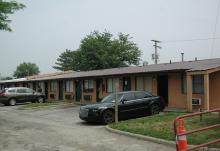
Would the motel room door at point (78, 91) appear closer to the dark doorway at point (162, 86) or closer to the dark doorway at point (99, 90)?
the dark doorway at point (99, 90)

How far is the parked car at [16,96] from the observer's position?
3375cm

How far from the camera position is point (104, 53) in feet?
203

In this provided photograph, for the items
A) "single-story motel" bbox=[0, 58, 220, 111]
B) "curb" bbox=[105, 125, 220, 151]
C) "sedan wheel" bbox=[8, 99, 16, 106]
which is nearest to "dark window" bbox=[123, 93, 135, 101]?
"single-story motel" bbox=[0, 58, 220, 111]

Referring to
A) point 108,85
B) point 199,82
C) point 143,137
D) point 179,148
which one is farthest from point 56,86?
point 179,148

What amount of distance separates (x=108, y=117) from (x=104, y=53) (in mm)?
44680

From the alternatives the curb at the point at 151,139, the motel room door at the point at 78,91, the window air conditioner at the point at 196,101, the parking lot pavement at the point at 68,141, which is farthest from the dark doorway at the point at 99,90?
the curb at the point at 151,139

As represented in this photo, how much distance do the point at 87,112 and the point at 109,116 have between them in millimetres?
1096

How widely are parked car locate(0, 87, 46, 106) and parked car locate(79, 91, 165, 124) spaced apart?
56.6ft

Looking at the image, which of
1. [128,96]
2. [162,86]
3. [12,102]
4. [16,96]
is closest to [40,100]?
[16,96]

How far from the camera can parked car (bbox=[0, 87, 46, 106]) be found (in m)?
33.8

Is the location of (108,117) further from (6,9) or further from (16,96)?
(16,96)

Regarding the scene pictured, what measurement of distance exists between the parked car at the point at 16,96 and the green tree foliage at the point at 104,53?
87.2 feet

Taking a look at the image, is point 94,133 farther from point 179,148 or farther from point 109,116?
point 179,148

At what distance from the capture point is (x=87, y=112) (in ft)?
→ 58.3
